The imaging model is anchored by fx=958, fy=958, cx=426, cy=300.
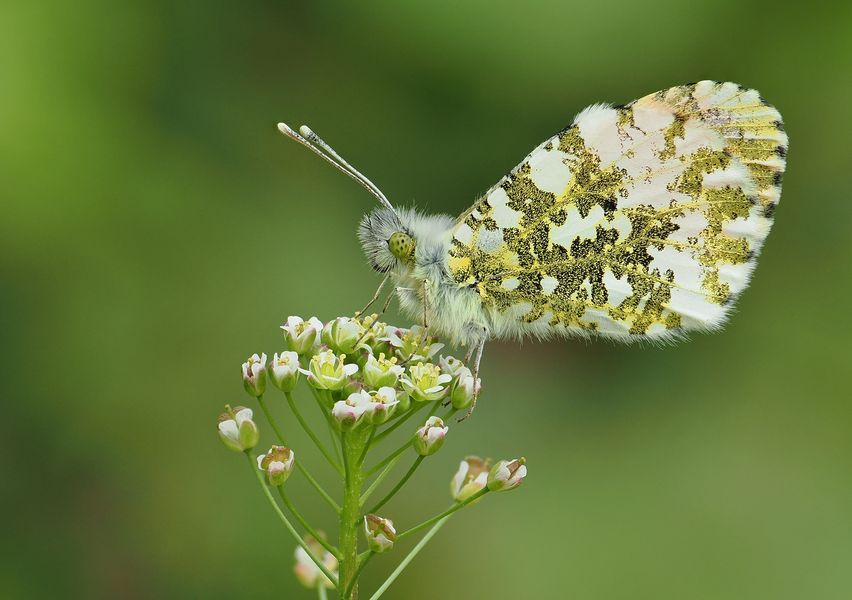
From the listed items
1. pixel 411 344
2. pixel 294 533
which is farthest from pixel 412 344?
pixel 294 533

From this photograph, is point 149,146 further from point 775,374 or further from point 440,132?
point 775,374

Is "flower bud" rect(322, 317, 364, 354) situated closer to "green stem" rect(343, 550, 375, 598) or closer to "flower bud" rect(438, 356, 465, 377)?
"flower bud" rect(438, 356, 465, 377)

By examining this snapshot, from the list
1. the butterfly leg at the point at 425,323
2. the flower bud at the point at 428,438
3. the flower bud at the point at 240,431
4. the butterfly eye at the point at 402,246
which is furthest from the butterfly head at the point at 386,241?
the flower bud at the point at 240,431

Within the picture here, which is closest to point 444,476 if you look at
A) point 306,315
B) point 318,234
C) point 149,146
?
point 306,315

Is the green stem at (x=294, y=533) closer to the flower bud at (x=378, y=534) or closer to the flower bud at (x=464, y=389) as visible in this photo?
the flower bud at (x=378, y=534)

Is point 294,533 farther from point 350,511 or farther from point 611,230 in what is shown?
point 611,230

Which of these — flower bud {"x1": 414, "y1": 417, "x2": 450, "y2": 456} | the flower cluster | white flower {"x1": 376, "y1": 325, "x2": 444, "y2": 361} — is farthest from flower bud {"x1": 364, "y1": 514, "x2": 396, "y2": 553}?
white flower {"x1": 376, "y1": 325, "x2": 444, "y2": 361}
